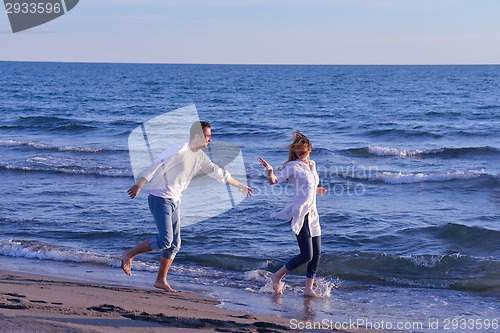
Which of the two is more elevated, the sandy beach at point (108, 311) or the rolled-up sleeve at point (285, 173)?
the rolled-up sleeve at point (285, 173)

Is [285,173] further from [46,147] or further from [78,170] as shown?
[46,147]

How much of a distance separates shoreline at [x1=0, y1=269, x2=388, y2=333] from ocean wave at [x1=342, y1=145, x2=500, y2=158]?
573 inches

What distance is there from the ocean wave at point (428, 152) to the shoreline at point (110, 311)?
14.5 meters

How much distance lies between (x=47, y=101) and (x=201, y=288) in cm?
3978

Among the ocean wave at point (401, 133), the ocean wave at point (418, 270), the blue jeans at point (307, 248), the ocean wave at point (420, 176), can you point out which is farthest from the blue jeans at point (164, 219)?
the ocean wave at point (401, 133)

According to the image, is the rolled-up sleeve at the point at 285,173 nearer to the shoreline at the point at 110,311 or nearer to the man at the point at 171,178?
the man at the point at 171,178

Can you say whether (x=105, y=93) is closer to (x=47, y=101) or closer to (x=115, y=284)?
(x=47, y=101)

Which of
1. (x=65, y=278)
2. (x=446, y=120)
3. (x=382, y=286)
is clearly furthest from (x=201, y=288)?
(x=446, y=120)

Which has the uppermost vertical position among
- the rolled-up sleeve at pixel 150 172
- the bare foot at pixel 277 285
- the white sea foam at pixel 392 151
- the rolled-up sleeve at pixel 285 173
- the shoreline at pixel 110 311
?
the rolled-up sleeve at pixel 150 172

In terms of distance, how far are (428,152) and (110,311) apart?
16.8 meters

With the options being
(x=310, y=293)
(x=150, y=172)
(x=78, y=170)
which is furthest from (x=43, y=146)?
(x=150, y=172)

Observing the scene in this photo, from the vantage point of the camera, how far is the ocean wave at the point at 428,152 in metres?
20.9

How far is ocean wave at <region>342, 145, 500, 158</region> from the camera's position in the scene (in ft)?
68.5

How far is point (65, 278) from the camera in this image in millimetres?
8133
